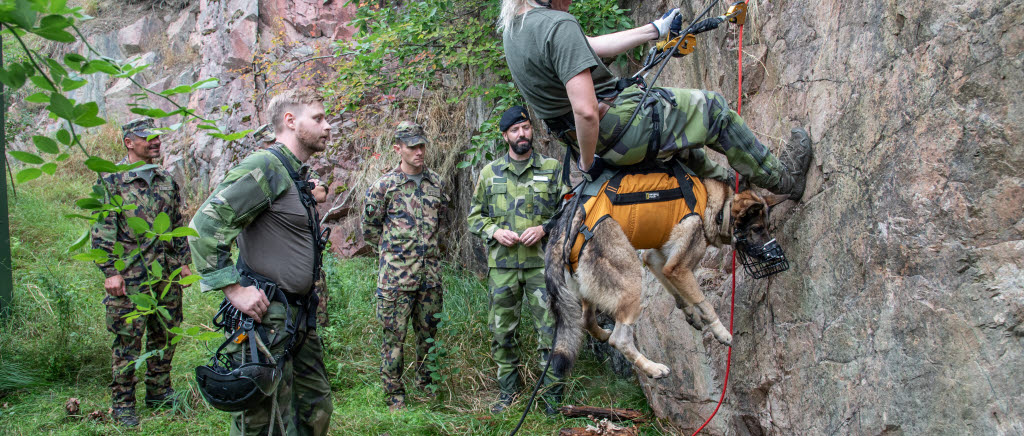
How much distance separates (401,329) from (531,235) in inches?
61.4

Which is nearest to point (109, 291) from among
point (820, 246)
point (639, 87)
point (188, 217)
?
point (639, 87)

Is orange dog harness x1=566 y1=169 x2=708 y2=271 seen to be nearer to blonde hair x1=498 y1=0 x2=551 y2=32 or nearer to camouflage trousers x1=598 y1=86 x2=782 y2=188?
camouflage trousers x1=598 y1=86 x2=782 y2=188

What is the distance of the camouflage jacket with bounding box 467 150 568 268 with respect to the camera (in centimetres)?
600

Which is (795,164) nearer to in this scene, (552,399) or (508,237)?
(508,237)

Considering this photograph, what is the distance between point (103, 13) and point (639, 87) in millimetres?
17363

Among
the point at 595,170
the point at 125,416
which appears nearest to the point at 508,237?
the point at 595,170

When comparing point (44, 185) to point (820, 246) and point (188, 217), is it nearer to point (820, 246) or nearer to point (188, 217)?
point (188, 217)

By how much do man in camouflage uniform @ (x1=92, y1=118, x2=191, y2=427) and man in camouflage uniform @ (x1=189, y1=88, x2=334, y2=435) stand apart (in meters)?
2.44

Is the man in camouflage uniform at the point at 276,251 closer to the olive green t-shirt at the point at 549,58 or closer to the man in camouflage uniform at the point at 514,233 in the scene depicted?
the olive green t-shirt at the point at 549,58

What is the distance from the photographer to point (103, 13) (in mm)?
16156

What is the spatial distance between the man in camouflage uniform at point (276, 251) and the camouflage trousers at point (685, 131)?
177 centimetres

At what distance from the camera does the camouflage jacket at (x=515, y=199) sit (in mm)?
6000

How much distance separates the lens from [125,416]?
18.6 ft

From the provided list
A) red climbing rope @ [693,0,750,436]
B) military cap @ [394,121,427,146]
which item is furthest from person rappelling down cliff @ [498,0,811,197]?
military cap @ [394,121,427,146]
